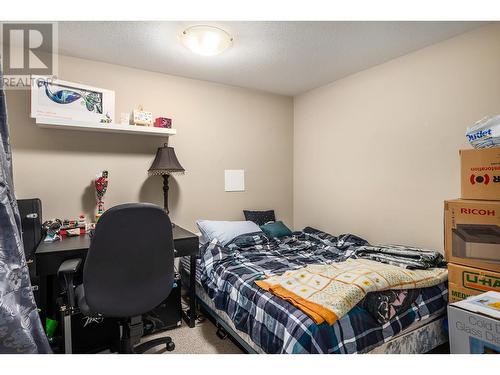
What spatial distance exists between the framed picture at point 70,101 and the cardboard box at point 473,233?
8.86 ft

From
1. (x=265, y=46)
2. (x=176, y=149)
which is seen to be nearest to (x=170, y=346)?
(x=176, y=149)

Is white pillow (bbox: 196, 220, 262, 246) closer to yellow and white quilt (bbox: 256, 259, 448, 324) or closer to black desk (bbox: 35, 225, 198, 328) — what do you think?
black desk (bbox: 35, 225, 198, 328)

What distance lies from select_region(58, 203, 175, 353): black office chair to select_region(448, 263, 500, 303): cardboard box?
1707 mm

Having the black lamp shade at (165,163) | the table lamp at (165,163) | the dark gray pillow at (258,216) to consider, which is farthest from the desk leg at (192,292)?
the dark gray pillow at (258,216)

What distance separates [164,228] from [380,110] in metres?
2.26

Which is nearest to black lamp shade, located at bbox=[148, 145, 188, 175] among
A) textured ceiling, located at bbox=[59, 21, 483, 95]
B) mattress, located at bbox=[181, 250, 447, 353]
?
textured ceiling, located at bbox=[59, 21, 483, 95]

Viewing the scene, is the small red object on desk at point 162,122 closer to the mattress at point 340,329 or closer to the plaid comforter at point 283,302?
the plaid comforter at point 283,302

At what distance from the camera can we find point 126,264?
1505 millimetres

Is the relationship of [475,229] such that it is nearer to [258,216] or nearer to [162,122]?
[258,216]

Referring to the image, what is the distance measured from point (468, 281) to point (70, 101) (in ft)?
10.2

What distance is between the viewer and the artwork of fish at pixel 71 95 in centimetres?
225

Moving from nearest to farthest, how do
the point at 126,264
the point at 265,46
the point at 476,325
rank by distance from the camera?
the point at 476,325 → the point at 126,264 → the point at 265,46

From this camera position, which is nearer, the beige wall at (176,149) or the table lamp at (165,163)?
the beige wall at (176,149)

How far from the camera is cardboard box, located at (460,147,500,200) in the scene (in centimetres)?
158
